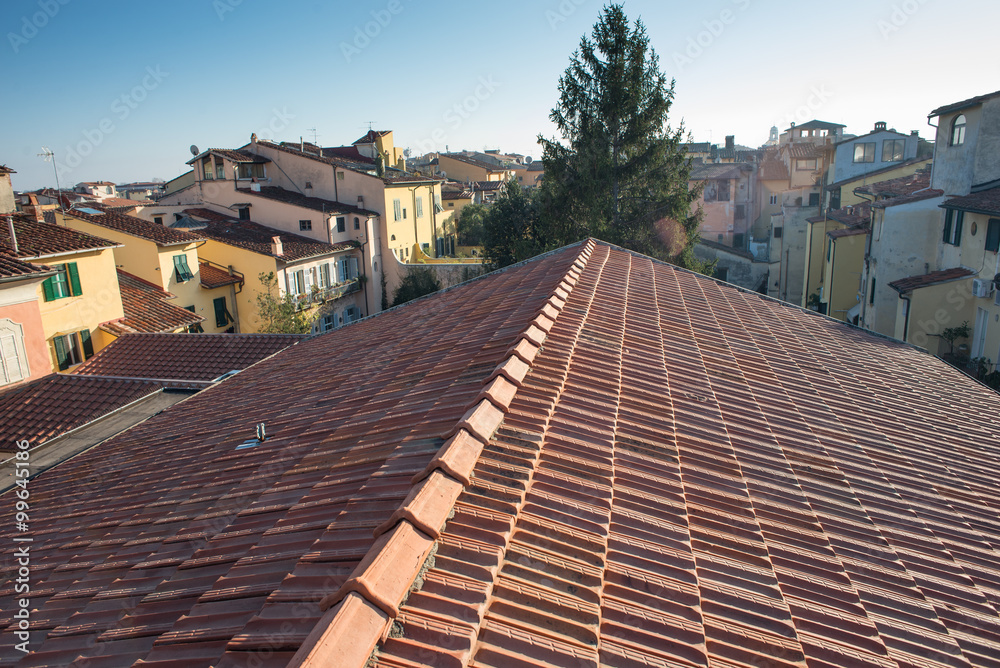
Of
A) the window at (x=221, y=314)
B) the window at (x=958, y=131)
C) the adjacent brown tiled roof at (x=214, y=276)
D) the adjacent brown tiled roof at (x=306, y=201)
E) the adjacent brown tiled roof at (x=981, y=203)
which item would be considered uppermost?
the window at (x=958, y=131)

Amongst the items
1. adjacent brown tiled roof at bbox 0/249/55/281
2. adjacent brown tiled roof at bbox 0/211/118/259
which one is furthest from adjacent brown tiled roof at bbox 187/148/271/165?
adjacent brown tiled roof at bbox 0/249/55/281

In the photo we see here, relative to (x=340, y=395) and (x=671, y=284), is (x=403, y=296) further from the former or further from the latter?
(x=340, y=395)

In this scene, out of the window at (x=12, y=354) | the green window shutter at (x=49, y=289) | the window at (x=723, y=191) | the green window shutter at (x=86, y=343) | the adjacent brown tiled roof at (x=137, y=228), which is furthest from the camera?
the window at (x=723, y=191)

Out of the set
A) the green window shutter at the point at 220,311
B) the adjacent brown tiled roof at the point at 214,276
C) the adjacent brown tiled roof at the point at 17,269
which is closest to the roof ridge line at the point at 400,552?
the adjacent brown tiled roof at the point at 17,269

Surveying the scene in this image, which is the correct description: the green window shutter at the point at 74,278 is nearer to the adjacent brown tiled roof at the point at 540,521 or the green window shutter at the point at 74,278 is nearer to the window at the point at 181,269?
the window at the point at 181,269

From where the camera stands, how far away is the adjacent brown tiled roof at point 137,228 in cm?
2602

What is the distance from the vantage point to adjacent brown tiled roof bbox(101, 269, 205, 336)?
22.4 meters

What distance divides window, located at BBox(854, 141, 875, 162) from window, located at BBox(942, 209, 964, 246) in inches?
773

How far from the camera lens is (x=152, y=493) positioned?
17.1 ft

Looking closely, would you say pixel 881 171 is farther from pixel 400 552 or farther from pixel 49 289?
pixel 49 289

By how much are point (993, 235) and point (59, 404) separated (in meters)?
25.2

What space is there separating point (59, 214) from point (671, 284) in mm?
28159

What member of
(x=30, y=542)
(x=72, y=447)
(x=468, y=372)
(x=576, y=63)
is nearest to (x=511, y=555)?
(x=468, y=372)

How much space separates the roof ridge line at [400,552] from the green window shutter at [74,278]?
22.1 metres
